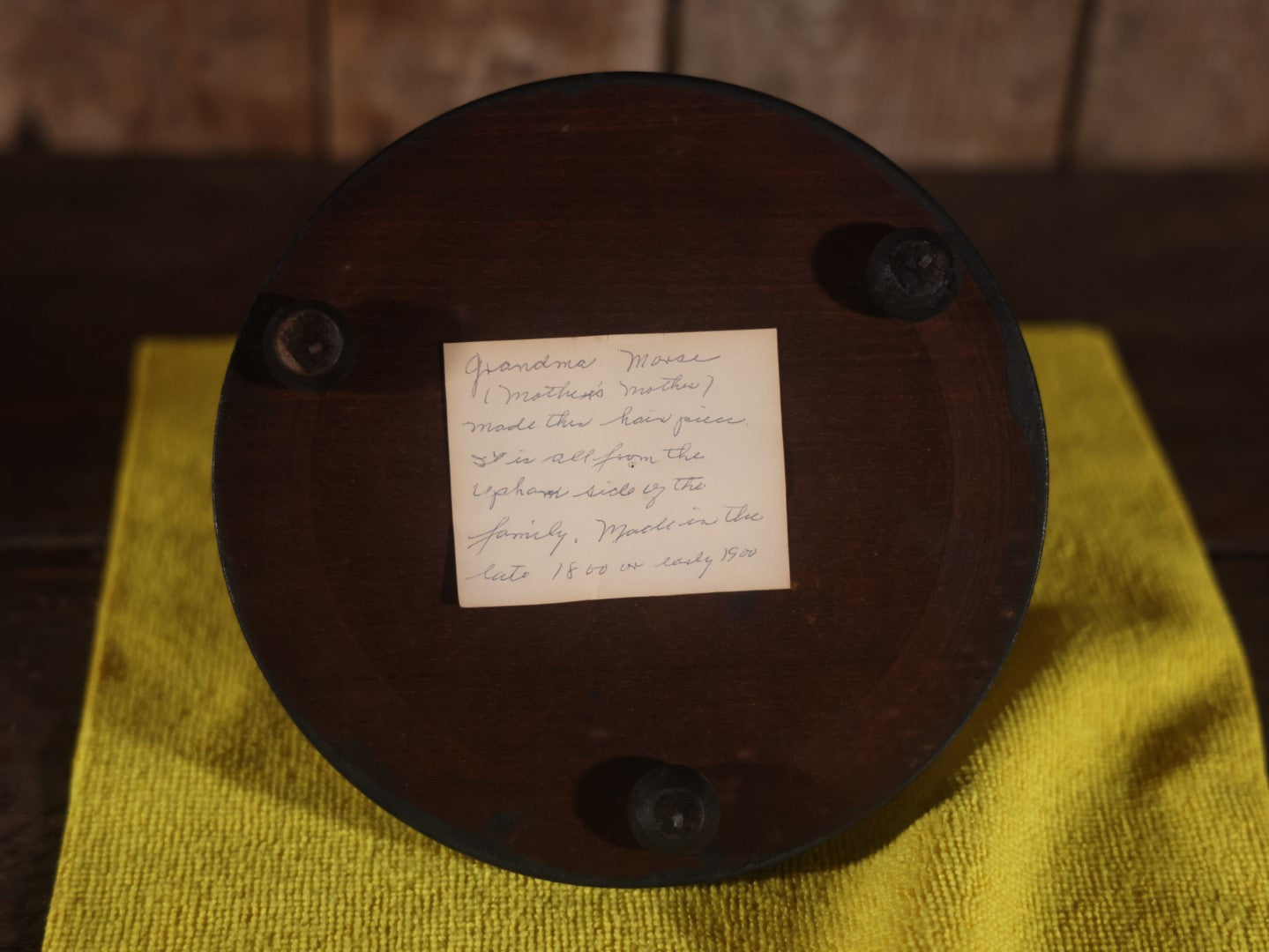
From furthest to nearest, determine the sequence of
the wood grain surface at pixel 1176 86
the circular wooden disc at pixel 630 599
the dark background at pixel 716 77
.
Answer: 1. the wood grain surface at pixel 1176 86
2. the dark background at pixel 716 77
3. the circular wooden disc at pixel 630 599

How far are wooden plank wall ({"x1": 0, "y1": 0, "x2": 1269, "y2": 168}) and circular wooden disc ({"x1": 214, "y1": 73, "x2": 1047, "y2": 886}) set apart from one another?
0.64 m

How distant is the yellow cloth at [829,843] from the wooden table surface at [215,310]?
0.06m

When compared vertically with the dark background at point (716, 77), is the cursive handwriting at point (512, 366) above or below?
above

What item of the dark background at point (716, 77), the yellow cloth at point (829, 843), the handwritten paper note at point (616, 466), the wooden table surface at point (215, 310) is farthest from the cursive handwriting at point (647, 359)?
the dark background at point (716, 77)

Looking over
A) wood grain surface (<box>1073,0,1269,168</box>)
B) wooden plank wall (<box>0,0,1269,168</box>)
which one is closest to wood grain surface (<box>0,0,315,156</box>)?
wooden plank wall (<box>0,0,1269,168</box>)

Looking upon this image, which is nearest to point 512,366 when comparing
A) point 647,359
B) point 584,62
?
point 647,359

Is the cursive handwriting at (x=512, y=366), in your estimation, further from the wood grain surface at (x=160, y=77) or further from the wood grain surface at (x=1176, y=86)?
the wood grain surface at (x=1176, y=86)

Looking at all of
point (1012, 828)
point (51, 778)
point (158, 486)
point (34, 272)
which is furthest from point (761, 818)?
point (34, 272)

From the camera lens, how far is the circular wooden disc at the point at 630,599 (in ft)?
1.90

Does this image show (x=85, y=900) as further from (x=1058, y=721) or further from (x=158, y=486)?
(x=1058, y=721)

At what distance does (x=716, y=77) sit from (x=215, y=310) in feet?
1.85

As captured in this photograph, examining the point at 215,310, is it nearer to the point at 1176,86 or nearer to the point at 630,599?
the point at 630,599

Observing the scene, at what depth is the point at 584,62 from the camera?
1.18 metres

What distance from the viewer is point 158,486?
2.93 ft
